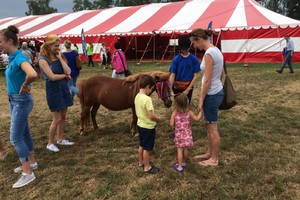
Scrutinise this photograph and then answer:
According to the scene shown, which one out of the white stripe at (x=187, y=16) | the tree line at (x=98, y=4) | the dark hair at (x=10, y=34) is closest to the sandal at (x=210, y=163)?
the dark hair at (x=10, y=34)

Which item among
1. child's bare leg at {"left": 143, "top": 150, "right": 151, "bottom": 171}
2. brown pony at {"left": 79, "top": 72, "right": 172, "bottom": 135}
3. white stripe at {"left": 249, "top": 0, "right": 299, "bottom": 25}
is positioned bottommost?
child's bare leg at {"left": 143, "top": 150, "right": 151, "bottom": 171}

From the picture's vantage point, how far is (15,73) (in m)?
3.34

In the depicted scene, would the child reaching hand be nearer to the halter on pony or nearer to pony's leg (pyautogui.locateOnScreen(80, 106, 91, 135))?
the halter on pony

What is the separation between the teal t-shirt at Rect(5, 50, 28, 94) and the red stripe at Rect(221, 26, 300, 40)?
1466 cm

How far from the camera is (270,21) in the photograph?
15.4 metres

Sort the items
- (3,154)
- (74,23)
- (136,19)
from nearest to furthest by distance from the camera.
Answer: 1. (3,154)
2. (136,19)
3. (74,23)

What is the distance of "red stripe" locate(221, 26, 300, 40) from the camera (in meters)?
15.2

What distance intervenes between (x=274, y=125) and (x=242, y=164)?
1996 mm

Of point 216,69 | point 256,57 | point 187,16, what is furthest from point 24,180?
point 187,16

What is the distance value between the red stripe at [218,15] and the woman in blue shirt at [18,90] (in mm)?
14245

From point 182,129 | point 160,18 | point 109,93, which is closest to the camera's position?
point 182,129

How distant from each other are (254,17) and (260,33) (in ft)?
3.50

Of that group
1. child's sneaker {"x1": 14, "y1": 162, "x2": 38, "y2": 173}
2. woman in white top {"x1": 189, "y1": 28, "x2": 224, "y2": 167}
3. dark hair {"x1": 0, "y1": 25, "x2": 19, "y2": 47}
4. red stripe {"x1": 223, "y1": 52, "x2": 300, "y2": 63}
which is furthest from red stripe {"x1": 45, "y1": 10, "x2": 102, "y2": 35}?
woman in white top {"x1": 189, "y1": 28, "x2": 224, "y2": 167}

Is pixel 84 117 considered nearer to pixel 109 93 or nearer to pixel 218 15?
pixel 109 93
